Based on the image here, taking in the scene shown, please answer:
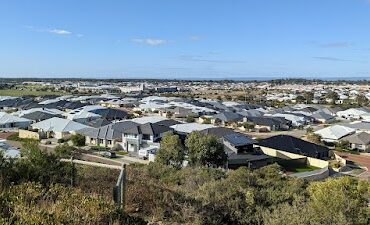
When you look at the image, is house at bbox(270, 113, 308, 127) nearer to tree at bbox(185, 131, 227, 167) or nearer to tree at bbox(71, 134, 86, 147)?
tree at bbox(71, 134, 86, 147)

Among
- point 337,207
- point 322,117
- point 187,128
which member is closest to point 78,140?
point 187,128

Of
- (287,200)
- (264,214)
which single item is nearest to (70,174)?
(264,214)

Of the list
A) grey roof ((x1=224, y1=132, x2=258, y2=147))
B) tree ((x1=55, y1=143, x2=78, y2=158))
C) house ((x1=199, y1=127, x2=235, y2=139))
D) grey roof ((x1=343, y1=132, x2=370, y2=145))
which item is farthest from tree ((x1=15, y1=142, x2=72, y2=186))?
grey roof ((x1=343, y1=132, x2=370, y2=145))

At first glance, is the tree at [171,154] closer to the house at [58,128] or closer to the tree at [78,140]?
the tree at [78,140]

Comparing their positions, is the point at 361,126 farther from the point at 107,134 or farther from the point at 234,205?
the point at 234,205

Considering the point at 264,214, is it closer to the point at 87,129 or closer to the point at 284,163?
the point at 284,163

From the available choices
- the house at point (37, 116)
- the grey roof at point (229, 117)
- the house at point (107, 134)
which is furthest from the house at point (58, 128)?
the grey roof at point (229, 117)
